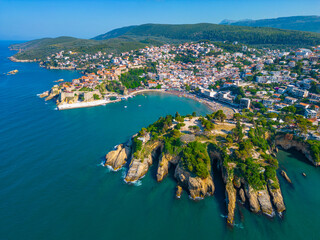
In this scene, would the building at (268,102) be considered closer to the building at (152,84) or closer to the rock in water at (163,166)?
the rock in water at (163,166)

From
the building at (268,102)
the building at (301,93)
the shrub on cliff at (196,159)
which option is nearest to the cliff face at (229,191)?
the shrub on cliff at (196,159)

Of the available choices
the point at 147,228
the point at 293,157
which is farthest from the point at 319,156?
the point at 147,228

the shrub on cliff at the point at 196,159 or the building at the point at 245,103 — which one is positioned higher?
the shrub on cliff at the point at 196,159

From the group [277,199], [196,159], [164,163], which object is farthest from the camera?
[164,163]

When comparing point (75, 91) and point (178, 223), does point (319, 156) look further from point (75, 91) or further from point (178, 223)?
point (75, 91)

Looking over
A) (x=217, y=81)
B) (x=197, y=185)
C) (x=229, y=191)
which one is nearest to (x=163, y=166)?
(x=197, y=185)

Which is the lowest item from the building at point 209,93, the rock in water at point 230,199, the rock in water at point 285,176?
the building at point 209,93

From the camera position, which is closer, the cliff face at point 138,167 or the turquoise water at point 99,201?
the turquoise water at point 99,201

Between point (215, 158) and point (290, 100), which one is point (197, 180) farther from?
point (290, 100)
